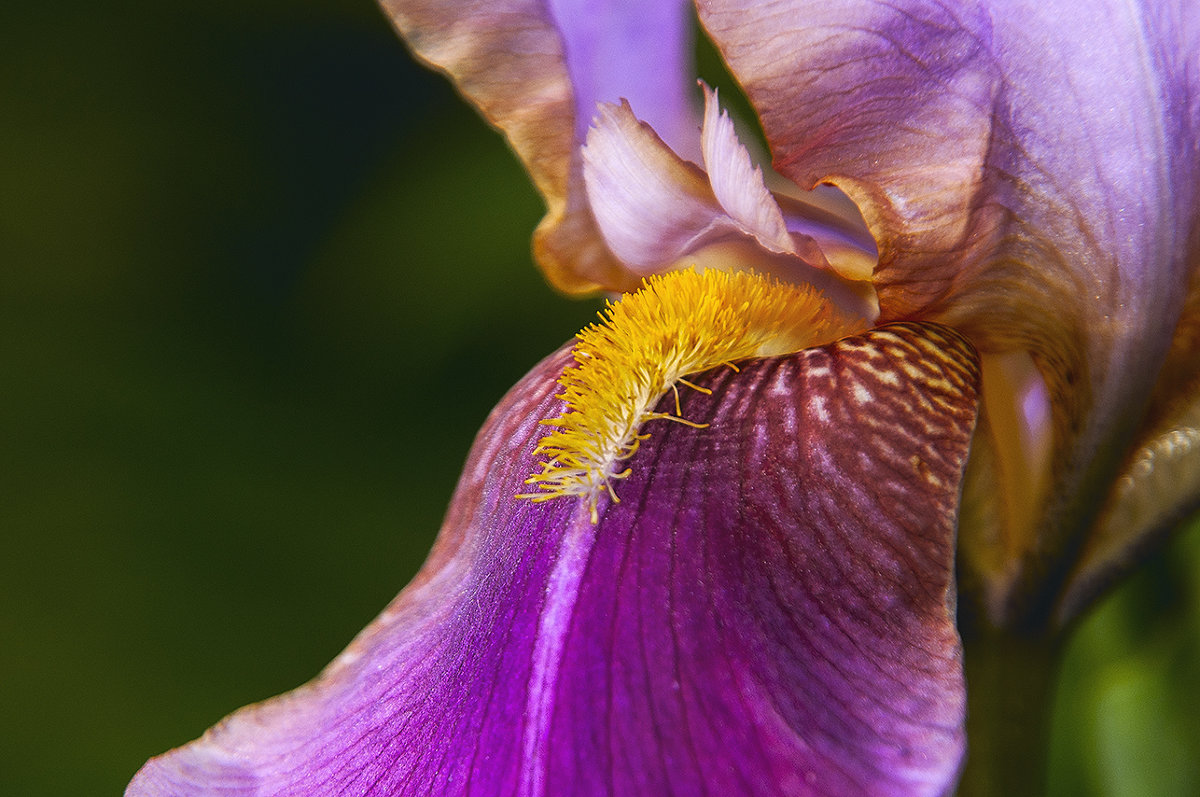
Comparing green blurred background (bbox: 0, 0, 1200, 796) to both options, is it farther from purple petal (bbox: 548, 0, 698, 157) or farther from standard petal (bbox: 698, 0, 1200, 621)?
standard petal (bbox: 698, 0, 1200, 621)

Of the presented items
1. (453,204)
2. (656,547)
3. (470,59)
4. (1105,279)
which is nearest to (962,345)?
(1105,279)

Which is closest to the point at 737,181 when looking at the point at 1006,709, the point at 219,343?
the point at 1006,709

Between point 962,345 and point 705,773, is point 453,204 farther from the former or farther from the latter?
point 705,773

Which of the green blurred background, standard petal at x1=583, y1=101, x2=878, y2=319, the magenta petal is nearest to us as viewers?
the magenta petal

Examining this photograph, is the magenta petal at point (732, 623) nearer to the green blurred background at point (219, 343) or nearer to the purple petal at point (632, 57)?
the purple petal at point (632, 57)

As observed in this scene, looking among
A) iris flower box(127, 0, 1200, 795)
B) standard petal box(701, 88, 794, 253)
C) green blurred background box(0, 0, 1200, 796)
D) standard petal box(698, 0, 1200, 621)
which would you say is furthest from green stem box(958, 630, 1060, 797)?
green blurred background box(0, 0, 1200, 796)

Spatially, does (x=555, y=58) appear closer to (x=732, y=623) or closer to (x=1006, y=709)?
(x=732, y=623)

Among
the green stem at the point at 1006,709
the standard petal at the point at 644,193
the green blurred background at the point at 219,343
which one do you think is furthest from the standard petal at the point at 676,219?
the green blurred background at the point at 219,343
